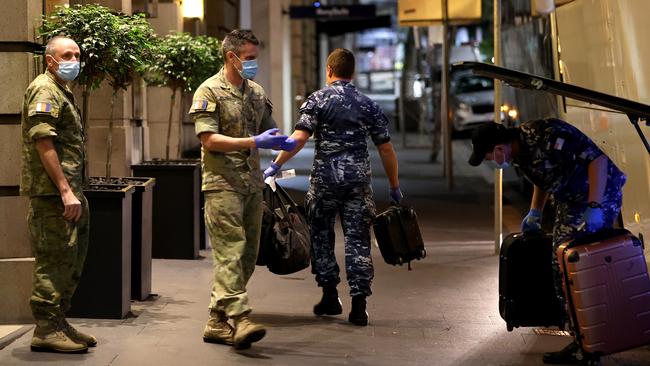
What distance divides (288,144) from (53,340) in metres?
1.94

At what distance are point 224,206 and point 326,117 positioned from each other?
1.17 m

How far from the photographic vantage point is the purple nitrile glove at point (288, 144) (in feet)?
24.3

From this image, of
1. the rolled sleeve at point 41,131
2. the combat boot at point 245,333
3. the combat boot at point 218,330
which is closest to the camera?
the rolled sleeve at point 41,131

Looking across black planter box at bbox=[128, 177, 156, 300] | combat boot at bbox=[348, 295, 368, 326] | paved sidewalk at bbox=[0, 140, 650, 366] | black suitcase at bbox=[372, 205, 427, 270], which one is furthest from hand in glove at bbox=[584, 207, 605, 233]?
black planter box at bbox=[128, 177, 156, 300]

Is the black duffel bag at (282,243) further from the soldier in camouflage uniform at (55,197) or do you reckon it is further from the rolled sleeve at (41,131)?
the rolled sleeve at (41,131)

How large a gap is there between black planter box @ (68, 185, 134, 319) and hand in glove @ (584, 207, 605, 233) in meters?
3.34

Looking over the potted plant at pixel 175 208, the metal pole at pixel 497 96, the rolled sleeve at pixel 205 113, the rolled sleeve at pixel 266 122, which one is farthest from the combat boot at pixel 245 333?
the metal pole at pixel 497 96

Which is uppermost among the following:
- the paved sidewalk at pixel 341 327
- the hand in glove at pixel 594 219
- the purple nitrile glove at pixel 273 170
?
the purple nitrile glove at pixel 273 170

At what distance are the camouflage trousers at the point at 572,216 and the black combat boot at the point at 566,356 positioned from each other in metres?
0.29

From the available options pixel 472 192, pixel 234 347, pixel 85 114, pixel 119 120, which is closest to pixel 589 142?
pixel 234 347

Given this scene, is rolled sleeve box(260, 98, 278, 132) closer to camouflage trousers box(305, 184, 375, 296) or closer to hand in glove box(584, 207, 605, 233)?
camouflage trousers box(305, 184, 375, 296)

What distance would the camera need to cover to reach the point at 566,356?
7.15 metres

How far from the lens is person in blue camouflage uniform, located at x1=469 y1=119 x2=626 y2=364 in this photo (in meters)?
6.78

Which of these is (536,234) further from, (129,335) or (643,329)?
(129,335)
